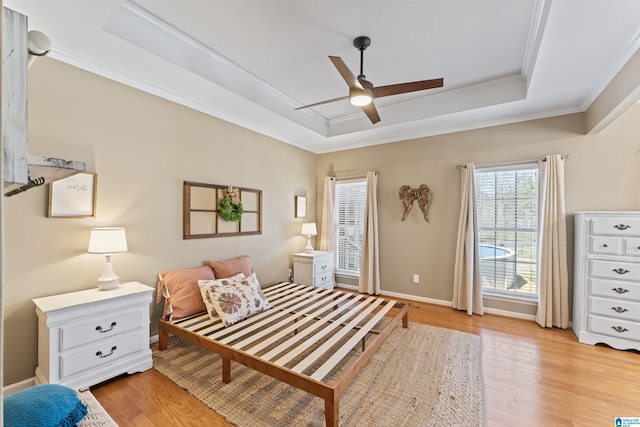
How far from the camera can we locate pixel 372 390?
7.33 ft

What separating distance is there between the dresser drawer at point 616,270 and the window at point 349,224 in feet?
9.75

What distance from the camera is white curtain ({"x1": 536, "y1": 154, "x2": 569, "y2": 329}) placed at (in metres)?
3.38

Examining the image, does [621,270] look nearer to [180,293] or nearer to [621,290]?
[621,290]

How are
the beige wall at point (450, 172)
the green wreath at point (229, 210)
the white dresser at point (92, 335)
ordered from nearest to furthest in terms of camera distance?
the white dresser at point (92, 335) < the beige wall at point (450, 172) < the green wreath at point (229, 210)

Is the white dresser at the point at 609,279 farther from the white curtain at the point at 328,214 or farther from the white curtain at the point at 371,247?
the white curtain at the point at 328,214

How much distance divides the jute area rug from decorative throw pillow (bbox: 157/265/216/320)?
1.17ft

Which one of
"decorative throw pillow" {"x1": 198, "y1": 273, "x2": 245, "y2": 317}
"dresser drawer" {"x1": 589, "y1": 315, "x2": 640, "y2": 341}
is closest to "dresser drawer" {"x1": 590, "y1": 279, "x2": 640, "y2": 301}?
"dresser drawer" {"x1": 589, "y1": 315, "x2": 640, "y2": 341}

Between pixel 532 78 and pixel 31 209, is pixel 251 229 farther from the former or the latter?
pixel 532 78

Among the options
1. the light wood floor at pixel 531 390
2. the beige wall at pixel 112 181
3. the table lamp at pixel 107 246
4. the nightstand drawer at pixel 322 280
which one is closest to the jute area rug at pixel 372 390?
the light wood floor at pixel 531 390

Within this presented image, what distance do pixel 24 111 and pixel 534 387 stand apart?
A: 3.26 metres

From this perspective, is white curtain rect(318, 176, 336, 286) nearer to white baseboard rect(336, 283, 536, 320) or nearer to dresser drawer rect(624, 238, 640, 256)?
white baseboard rect(336, 283, 536, 320)

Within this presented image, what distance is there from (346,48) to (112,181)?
8.43 feet

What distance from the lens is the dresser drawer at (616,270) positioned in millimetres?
2822

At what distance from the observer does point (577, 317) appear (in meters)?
3.18
